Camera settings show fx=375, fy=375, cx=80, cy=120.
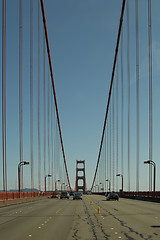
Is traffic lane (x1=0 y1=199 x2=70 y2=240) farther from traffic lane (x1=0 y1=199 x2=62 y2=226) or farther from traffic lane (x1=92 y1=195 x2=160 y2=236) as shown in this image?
traffic lane (x1=92 y1=195 x2=160 y2=236)

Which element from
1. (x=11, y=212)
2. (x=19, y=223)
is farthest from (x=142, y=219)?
(x=11, y=212)

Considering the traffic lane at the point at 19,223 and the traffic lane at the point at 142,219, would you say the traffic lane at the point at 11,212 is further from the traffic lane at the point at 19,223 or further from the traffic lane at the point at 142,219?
the traffic lane at the point at 142,219

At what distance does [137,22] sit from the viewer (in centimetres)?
4844

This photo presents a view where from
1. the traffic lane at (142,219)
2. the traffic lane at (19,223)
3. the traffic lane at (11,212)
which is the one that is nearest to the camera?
the traffic lane at (19,223)

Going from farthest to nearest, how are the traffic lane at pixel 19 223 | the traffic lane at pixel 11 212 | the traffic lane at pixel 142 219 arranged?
the traffic lane at pixel 11 212, the traffic lane at pixel 142 219, the traffic lane at pixel 19 223

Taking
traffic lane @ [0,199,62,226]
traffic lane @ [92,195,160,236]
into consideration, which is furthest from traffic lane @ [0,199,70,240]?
traffic lane @ [92,195,160,236]

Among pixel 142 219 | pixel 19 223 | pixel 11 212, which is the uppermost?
pixel 19 223

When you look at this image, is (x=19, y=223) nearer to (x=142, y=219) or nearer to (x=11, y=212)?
(x=142, y=219)

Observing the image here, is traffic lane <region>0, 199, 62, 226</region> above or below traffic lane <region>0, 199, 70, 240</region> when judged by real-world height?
below

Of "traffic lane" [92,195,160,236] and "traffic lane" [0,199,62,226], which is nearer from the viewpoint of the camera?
"traffic lane" [92,195,160,236]

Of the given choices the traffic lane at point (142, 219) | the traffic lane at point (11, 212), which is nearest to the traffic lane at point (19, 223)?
the traffic lane at point (11, 212)

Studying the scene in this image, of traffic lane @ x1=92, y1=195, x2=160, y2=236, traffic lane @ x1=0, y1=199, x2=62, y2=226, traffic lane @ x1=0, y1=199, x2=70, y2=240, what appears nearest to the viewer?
traffic lane @ x1=0, y1=199, x2=70, y2=240

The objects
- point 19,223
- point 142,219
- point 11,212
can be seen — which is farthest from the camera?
point 11,212

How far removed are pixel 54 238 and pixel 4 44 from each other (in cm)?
2560
